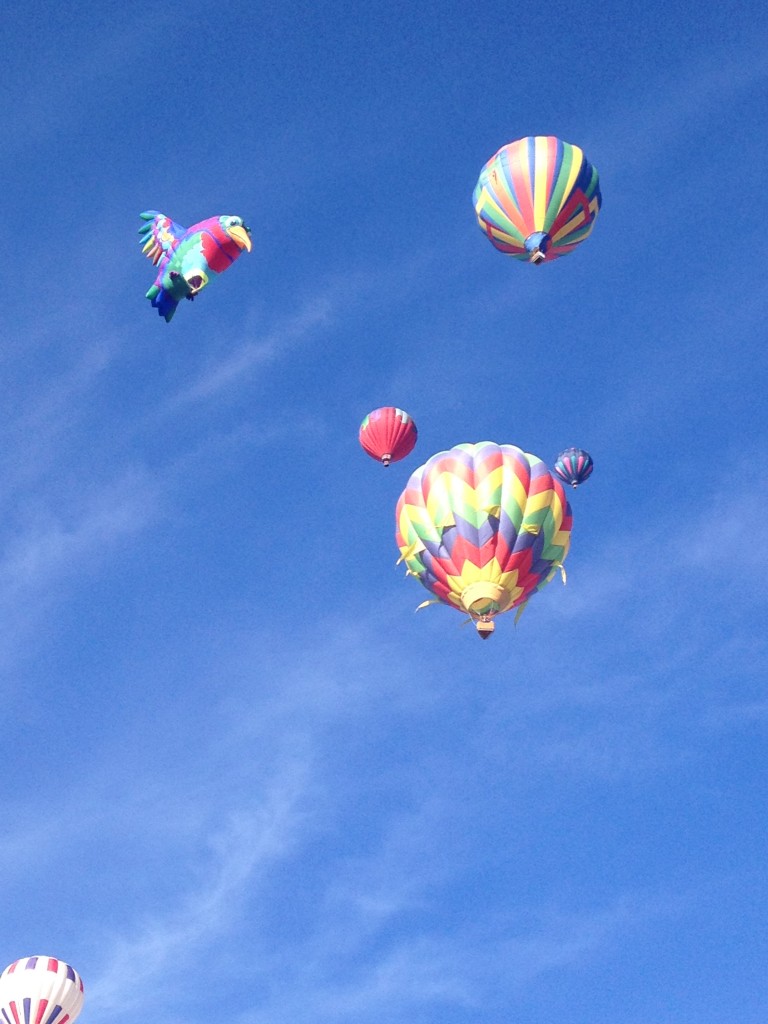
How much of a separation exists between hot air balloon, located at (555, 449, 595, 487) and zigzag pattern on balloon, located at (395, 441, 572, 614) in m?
10.4

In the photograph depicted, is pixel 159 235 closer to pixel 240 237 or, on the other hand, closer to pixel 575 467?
pixel 240 237

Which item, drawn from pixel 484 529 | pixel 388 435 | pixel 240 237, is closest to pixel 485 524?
pixel 484 529

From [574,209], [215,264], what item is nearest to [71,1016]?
[215,264]

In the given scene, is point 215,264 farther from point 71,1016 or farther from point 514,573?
point 71,1016

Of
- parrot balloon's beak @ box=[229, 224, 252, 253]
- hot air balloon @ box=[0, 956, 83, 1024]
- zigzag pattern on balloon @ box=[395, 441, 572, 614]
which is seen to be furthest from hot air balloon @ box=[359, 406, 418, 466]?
hot air balloon @ box=[0, 956, 83, 1024]

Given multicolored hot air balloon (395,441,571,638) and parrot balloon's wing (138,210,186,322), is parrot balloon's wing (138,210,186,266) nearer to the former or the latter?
parrot balloon's wing (138,210,186,322)

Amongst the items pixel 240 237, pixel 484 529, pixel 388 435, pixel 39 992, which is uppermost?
pixel 240 237

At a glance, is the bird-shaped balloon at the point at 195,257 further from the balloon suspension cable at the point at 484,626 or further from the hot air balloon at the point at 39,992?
the hot air balloon at the point at 39,992

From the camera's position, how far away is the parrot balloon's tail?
46.6 meters

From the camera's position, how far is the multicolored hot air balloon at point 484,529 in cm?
4384

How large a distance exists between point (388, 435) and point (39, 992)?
16294 mm

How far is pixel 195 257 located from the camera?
46219 mm

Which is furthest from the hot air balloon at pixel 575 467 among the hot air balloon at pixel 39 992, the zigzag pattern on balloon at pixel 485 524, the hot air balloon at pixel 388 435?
the hot air balloon at pixel 39 992

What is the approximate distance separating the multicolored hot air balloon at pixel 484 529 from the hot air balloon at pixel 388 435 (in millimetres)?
5739
